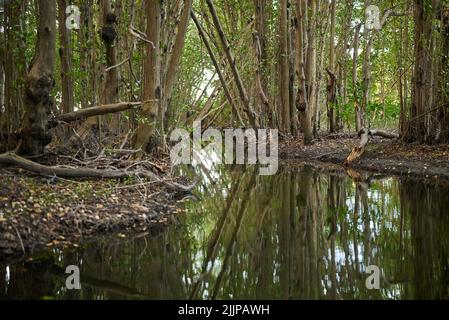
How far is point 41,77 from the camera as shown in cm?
840

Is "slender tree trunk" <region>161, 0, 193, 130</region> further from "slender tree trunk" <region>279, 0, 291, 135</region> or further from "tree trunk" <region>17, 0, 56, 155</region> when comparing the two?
"slender tree trunk" <region>279, 0, 291, 135</region>

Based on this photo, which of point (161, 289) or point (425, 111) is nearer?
point (161, 289)

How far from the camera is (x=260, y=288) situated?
5.37m

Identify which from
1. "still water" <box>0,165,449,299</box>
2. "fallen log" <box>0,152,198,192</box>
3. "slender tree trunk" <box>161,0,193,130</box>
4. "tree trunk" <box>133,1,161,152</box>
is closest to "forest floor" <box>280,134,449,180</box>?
"still water" <box>0,165,449,299</box>

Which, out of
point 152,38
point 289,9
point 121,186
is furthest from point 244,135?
point 121,186

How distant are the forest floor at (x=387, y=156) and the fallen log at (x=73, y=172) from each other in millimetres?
5981

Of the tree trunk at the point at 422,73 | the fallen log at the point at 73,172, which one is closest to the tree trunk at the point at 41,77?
the fallen log at the point at 73,172

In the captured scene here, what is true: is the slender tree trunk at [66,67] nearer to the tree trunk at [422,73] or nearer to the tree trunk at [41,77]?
the tree trunk at [41,77]

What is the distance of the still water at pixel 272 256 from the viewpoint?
208 inches

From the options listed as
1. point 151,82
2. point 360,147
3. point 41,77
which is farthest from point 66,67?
point 360,147

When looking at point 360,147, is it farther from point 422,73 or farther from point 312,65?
point 312,65

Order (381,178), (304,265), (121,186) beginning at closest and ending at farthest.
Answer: (304,265)
(121,186)
(381,178)
